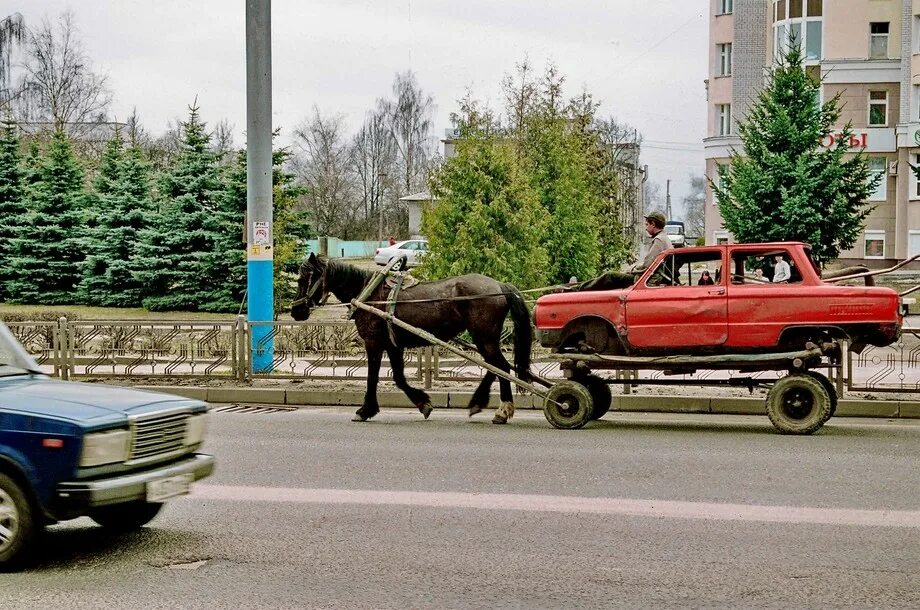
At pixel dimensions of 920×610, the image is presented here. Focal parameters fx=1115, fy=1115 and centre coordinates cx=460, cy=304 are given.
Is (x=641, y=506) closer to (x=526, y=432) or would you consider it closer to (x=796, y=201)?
(x=526, y=432)

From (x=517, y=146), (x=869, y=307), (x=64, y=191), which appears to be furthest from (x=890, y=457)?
(x=64, y=191)

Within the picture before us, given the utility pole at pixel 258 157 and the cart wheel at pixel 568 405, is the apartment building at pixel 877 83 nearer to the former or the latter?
the utility pole at pixel 258 157

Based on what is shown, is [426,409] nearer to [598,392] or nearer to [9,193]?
[598,392]

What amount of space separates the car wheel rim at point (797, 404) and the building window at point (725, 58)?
47298 mm

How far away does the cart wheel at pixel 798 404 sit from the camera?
40.4 ft

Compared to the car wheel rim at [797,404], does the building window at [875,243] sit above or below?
above

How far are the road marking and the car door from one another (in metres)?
4.11

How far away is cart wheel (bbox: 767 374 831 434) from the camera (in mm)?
12328

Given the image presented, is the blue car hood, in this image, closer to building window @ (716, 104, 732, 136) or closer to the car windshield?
the car windshield

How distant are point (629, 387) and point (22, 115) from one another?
218 feet

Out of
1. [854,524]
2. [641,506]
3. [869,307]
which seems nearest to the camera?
[854,524]

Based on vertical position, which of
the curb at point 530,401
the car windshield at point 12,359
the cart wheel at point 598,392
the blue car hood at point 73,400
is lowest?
the curb at point 530,401

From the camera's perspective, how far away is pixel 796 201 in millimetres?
33312

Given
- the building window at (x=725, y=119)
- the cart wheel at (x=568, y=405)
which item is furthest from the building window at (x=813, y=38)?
the cart wheel at (x=568, y=405)
